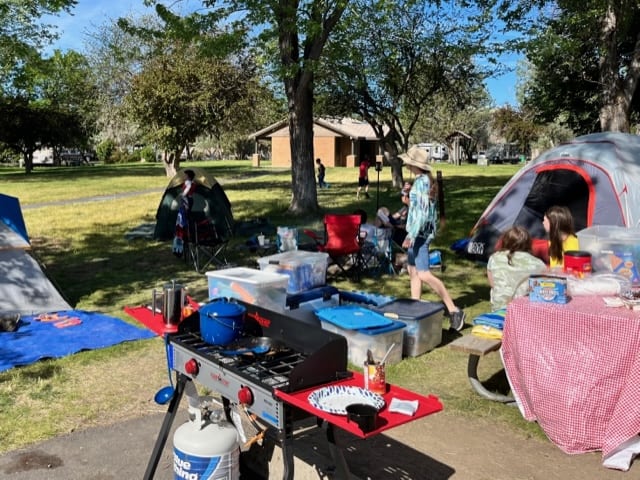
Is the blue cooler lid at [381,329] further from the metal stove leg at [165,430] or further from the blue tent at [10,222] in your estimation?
the blue tent at [10,222]

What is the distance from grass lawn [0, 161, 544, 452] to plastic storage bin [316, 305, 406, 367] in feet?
0.68

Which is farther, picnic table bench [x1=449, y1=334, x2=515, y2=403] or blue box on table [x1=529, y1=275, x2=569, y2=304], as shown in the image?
picnic table bench [x1=449, y1=334, x2=515, y2=403]

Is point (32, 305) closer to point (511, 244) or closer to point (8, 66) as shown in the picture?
point (511, 244)

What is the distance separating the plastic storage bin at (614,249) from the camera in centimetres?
456

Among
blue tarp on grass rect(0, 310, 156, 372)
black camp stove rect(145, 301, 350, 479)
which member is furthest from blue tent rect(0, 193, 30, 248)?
black camp stove rect(145, 301, 350, 479)

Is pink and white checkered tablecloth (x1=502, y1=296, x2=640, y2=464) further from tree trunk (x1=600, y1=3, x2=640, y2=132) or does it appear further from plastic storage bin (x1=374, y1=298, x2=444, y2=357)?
tree trunk (x1=600, y1=3, x2=640, y2=132)

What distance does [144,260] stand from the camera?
32.3ft

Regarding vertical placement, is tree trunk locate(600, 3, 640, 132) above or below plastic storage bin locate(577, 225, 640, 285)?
above

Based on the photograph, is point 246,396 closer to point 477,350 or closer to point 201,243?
point 477,350

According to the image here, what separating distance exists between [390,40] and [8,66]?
10498mm

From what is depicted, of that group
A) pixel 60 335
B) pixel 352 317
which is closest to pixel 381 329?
pixel 352 317

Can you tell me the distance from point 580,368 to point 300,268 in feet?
11.2

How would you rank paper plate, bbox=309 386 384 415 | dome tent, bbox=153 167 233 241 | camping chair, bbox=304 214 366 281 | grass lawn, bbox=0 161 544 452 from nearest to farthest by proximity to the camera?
paper plate, bbox=309 386 384 415, grass lawn, bbox=0 161 544 452, camping chair, bbox=304 214 366 281, dome tent, bbox=153 167 233 241

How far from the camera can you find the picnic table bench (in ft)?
13.4
